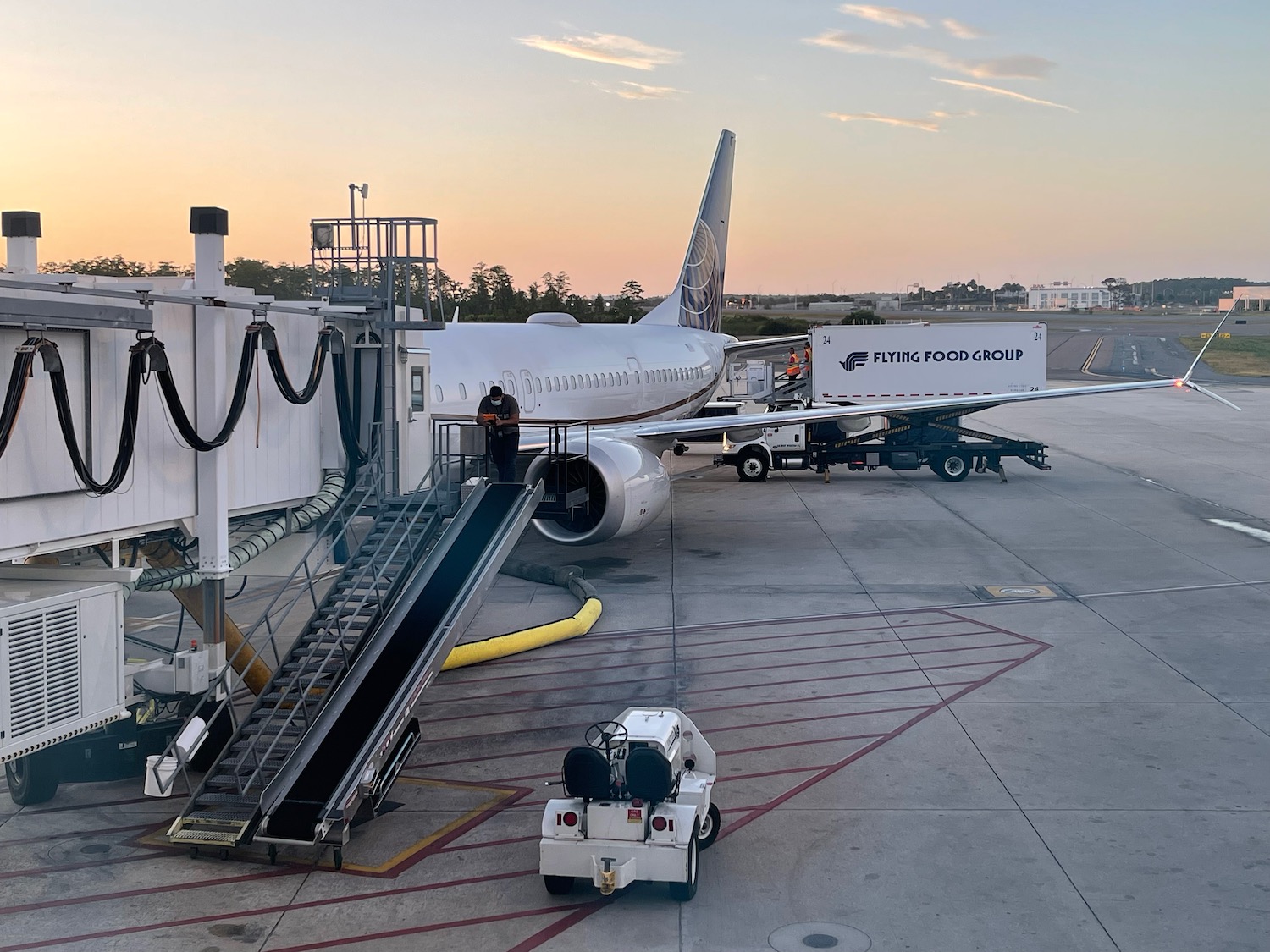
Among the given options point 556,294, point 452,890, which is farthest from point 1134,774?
point 556,294

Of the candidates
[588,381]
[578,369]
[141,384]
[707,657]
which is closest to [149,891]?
[141,384]

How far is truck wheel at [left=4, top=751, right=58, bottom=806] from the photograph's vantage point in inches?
468

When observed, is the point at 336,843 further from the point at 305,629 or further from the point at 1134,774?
the point at 1134,774

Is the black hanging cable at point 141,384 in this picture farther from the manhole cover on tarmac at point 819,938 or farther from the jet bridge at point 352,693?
the manhole cover on tarmac at point 819,938

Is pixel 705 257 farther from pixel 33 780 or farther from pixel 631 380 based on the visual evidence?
pixel 33 780

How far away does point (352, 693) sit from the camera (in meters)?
11.8

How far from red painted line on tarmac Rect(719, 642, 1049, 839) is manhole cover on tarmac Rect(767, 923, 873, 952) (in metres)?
1.87

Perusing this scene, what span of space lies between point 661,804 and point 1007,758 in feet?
15.6

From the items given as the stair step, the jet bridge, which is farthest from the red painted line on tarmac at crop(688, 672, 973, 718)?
the stair step

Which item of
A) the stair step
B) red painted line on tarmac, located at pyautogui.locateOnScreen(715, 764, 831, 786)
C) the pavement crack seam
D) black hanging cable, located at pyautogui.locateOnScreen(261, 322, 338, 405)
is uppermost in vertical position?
black hanging cable, located at pyautogui.locateOnScreen(261, 322, 338, 405)

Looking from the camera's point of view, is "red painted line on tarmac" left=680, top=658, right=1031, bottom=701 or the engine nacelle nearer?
"red painted line on tarmac" left=680, top=658, right=1031, bottom=701

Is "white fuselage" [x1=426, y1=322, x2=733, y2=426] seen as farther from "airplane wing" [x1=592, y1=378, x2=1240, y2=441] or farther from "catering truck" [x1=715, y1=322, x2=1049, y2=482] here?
"catering truck" [x1=715, y1=322, x2=1049, y2=482]

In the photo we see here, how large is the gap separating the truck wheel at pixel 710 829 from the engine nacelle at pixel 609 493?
909cm

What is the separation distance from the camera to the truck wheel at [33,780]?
1190 centimetres
